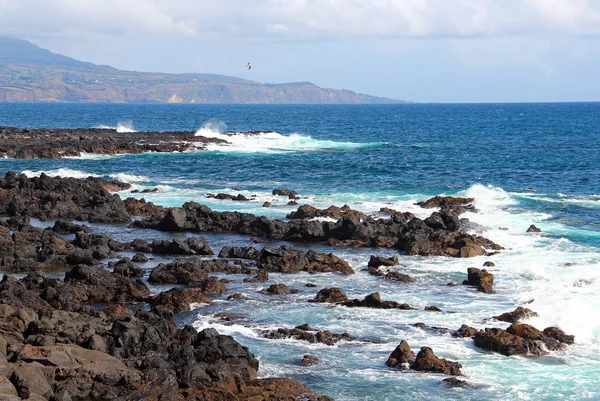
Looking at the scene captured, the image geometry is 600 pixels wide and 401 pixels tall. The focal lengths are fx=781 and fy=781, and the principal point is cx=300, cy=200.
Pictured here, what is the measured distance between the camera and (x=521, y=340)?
21.9 metres

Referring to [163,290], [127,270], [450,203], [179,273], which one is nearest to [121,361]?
[163,290]

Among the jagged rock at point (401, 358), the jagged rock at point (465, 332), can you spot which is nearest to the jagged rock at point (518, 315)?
the jagged rock at point (465, 332)

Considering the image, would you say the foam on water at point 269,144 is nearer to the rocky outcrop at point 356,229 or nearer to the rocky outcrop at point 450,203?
the rocky outcrop at point 450,203

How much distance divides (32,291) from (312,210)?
19.9 m

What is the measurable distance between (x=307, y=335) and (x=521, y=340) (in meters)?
6.02

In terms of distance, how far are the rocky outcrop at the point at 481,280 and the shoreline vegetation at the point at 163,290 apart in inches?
2.0

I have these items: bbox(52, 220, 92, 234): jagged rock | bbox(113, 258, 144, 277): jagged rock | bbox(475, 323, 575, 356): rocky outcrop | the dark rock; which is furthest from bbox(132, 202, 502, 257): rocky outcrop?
the dark rock

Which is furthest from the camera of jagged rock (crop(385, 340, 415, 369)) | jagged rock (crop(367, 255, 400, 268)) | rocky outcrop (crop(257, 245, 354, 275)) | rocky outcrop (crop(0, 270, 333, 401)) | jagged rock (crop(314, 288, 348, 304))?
jagged rock (crop(367, 255, 400, 268))

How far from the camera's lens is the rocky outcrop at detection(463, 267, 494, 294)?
1107 inches

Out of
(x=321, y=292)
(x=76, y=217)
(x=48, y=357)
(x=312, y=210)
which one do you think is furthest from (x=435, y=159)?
(x=48, y=357)

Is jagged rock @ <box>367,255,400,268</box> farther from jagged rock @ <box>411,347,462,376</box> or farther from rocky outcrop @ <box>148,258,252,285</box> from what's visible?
jagged rock @ <box>411,347,462,376</box>

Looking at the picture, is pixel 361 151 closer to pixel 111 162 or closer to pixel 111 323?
pixel 111 162

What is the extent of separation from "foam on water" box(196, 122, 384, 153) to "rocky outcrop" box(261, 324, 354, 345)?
2480 inches

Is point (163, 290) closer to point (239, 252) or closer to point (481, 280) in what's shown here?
point (239, 252)
